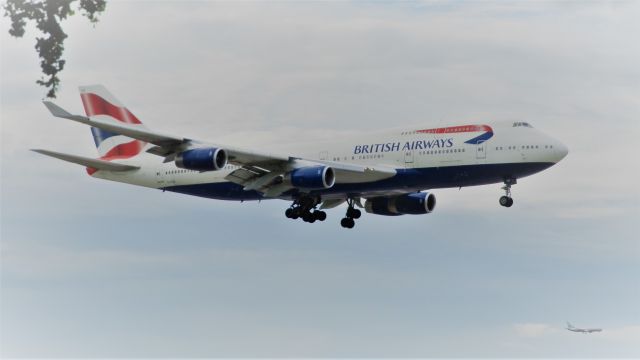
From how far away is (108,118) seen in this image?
58.8 meters

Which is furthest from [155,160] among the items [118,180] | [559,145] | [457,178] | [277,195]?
[559,145]

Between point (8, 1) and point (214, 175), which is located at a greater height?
point (214, 175)

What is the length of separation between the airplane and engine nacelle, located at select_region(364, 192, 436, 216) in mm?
130

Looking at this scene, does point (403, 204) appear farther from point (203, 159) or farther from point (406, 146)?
point (203, 159)

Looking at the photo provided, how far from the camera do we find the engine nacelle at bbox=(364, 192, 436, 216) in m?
54.1

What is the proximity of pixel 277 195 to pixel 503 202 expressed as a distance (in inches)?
473

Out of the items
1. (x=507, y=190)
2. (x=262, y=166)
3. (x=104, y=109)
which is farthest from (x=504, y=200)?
(x=104, y=109)

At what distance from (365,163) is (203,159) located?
946cm

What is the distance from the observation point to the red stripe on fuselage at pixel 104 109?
58625mm

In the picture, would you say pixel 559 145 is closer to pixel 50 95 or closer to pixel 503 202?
pixel 503 202

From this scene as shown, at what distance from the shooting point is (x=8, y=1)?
2020 cm

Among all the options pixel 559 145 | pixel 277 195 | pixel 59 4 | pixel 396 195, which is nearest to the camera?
→ pixel 59 4

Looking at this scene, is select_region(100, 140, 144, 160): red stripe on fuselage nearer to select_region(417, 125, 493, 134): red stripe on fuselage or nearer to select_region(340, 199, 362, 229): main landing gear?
select_region(340, 199, 362, 229): main landing gear

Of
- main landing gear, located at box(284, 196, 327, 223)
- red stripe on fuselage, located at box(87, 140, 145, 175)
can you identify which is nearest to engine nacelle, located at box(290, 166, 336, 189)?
main landing gear, located at box(284, 196, 327, 223)
